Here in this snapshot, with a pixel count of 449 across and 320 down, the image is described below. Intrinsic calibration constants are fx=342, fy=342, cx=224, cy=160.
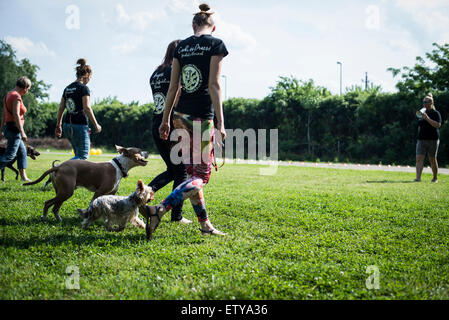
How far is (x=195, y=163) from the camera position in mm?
3809

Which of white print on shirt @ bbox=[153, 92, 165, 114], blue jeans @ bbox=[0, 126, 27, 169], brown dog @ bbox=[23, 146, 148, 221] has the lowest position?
brown dog @ bbox=[23, 146, 148, 221]

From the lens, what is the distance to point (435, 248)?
11.6ft

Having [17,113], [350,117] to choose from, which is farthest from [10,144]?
[350,117]

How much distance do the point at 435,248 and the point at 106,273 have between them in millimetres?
3230

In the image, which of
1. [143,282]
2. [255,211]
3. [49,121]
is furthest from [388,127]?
[49,121]

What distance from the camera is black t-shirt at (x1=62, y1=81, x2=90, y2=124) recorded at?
18.6 ft

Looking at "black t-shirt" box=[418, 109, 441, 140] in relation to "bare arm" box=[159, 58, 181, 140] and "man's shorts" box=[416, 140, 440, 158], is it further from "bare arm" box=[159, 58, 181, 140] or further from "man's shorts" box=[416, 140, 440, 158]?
"bare arm" box=[159, 58, 181, 140]

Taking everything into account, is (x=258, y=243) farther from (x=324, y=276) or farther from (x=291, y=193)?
(x=291, y=193)

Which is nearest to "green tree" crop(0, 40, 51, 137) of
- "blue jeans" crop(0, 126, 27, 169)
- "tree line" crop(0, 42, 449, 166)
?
"tree line" crop(0, 42, 449, 166)

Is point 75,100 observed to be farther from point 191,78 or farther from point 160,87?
point 191,78

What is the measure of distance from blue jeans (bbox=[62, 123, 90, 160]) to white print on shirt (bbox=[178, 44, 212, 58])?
3.01m

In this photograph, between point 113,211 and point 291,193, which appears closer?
point 113,211

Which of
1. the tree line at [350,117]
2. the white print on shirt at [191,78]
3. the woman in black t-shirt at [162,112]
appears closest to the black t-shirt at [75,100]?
the woman in black t-shirt at [162,112]

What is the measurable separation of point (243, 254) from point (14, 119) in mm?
6107
